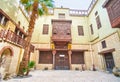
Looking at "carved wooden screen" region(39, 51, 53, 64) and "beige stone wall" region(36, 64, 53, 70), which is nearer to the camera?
"beige stone wall" region(36, 64, 53, 70)

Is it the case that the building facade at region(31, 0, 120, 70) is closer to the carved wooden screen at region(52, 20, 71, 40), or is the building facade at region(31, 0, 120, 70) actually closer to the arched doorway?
the carved wooden screen at region(52, 20, 71, 40)

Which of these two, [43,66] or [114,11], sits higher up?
[114,11]

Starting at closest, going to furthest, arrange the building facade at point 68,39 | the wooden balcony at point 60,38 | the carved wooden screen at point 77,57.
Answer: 1. the building facade at point 68,39
2. the wooden balcony at point 60,38
3. the carved wooden screen at point 77,57

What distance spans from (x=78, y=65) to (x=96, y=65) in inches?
116

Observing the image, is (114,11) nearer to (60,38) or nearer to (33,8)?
(33,8)

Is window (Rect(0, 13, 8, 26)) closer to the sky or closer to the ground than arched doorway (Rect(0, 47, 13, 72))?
closer to the sky

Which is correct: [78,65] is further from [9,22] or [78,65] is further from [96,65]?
[9,22]

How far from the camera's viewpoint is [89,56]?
607 inches

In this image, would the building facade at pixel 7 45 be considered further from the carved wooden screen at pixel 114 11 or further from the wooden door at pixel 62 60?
the carved wooden screen at pixel 114 11

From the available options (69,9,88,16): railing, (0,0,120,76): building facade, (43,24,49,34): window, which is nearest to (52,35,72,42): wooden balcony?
(0,0,120,76): building facade

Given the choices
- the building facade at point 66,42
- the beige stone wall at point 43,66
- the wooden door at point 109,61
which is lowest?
the beige stone wall at point 43,66

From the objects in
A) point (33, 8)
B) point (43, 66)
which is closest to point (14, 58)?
point (33, 8)

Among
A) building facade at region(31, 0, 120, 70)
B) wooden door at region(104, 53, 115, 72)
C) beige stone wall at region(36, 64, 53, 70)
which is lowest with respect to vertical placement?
beige stone wall at region(36, 64, 53, 70)

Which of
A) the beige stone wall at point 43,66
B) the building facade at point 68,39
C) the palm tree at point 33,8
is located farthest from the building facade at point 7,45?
the beige stone wall at point 43,66
